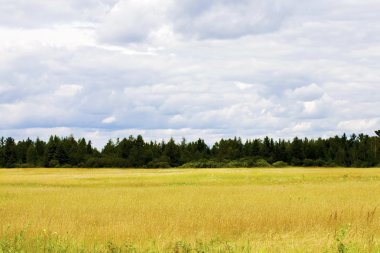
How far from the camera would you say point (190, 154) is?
132 m

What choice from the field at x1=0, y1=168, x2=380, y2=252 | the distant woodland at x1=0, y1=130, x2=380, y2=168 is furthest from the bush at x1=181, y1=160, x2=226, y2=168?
the field at x1=0, y1=168, x2=380, y2=252

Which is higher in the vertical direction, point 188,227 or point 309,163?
point 309,163

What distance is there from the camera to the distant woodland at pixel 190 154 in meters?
122

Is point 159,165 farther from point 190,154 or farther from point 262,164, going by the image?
point 262,164

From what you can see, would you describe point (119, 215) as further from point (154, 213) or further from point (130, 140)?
point (130, 140)

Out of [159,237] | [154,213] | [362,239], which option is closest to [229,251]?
[159,237]

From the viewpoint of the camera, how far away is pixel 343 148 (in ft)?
422

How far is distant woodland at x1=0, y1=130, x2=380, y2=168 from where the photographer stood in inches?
4796

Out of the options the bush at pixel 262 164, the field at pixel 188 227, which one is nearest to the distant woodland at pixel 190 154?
the bush at pixel 262 164

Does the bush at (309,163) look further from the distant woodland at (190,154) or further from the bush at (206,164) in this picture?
the bush at (206,164)

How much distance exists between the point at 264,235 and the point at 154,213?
645 centimetres

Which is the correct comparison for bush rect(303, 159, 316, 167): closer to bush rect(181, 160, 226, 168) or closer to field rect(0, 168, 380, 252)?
bush rect(181, 160, 226, 168)

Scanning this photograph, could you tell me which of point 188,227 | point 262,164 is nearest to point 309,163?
point 262,164

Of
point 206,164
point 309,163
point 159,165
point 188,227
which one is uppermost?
point 309,163
